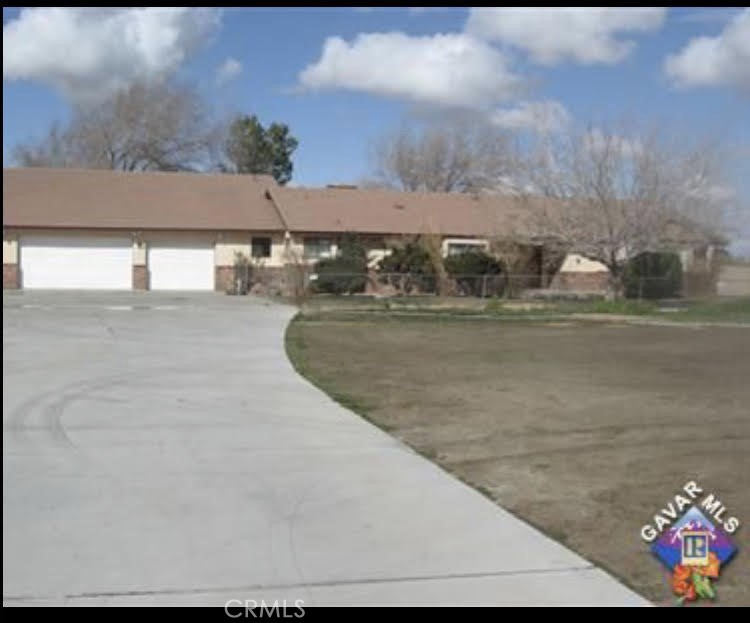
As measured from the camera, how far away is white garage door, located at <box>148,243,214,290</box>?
150 ft

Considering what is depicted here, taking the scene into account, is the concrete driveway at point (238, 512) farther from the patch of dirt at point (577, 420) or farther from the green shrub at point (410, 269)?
the green shrub at point (410, 269)

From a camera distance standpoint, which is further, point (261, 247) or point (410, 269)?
point (261, 247)

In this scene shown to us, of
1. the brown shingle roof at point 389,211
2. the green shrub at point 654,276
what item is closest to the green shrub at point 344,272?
the brown shingle roof at point 389,211

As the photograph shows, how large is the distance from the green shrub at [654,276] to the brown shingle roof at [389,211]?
623 cm

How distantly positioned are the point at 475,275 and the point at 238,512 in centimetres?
3722

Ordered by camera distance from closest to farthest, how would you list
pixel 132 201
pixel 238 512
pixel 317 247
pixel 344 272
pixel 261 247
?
pixel 238 512, pixel 344 272, pixel 132 201, pixel 261 247, pixel 317 247

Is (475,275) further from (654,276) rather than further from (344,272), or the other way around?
(654,276)

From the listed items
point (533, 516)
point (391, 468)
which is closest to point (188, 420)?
point (391, 468)

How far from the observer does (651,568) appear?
5.73 m

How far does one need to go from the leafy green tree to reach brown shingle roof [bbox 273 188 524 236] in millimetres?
19493

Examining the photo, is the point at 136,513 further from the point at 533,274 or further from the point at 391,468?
the point at 533,274

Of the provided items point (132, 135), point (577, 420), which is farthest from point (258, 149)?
point (577, 420)

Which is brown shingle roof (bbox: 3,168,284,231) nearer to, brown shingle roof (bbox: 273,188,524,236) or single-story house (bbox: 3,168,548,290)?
single-story house (bbox: 3,168,548,290)

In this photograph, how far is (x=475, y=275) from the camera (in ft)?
143
